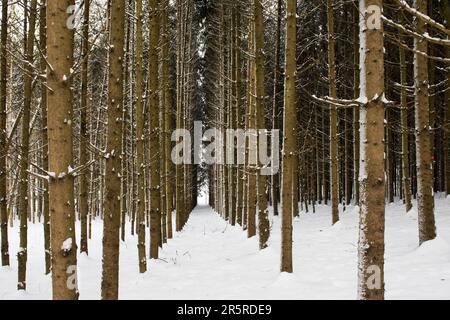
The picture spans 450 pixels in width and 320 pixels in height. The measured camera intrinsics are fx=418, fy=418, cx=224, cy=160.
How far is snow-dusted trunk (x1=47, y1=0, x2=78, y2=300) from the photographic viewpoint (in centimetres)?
353

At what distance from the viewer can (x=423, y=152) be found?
8.51 m

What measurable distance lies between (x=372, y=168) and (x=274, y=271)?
4.67m

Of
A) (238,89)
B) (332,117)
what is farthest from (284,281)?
(238,89)

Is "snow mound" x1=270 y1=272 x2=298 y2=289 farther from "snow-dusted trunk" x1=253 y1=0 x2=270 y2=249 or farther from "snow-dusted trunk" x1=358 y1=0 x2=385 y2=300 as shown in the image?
"snow-dusted trunk" x1=253 y1=0 x2=270 y2=249

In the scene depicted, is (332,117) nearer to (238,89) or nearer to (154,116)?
(238,89)

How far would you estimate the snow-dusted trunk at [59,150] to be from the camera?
3.53 m

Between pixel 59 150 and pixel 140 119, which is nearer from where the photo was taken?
pixel 59 150

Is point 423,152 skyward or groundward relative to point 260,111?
groundward

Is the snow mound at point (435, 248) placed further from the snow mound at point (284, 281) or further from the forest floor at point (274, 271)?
the snow mound at point (284, 281)

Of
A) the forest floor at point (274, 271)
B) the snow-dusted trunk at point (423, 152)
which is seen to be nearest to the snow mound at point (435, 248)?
the forest floor at point (274, 271)

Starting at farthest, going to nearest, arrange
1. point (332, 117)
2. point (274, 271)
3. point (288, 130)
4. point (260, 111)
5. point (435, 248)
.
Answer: point (332, 117)
point (260, 111)
point (274, 271)
point (435, 248)
point (288, 130)

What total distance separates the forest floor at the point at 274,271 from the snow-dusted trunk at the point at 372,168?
5.00ft
